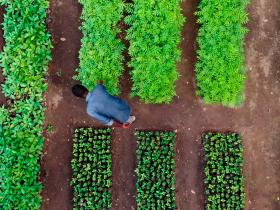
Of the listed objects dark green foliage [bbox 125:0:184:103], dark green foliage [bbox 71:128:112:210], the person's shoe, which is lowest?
dark green foliage [bbox 71:128:112:210]

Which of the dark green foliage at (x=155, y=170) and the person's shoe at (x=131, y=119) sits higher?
the person's shoe at (x=131, y=119)

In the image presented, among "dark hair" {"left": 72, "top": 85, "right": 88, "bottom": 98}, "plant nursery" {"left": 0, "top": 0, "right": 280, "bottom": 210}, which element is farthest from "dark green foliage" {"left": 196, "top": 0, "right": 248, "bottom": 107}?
"dark hair" {"left": 72, "top": 85, "right": 88, "bottom": 98}

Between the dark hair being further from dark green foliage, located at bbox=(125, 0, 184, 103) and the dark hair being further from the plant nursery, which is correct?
dark green foliage, located at bbox=(125, 0, 184, 103)

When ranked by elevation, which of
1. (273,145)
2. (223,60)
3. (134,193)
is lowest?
(134,193)

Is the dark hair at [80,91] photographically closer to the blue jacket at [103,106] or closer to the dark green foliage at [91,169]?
the dark green foliage at [91,169]

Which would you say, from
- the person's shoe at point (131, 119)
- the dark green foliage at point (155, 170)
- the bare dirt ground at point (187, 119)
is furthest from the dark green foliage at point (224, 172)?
the person's shoe at point (131, 119)

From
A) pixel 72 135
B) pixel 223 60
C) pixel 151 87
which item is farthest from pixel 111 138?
pixel 223 60

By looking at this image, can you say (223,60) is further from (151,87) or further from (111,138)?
(111,138)
